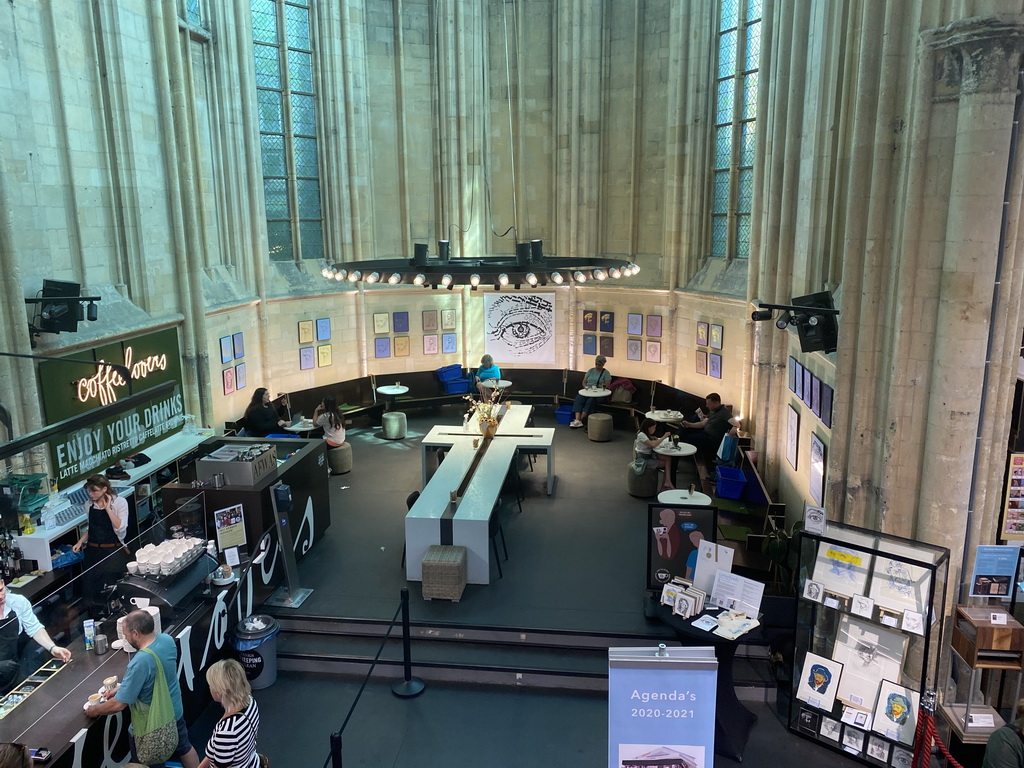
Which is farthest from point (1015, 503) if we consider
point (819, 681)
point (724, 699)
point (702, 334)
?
point (702, 334)

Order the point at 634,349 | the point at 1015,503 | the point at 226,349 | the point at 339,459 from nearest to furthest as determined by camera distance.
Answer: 1. the point at 1015,503
2. the point at 339,459
3. the point at 226,349
4. the point at 634,349

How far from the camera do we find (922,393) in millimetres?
6102

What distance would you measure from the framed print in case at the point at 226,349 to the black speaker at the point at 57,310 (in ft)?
14.3

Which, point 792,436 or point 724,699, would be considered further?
point 792,436

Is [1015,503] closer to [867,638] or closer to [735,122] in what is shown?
[867,638]

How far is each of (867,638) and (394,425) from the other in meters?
9.98

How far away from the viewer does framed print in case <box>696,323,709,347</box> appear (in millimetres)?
14180

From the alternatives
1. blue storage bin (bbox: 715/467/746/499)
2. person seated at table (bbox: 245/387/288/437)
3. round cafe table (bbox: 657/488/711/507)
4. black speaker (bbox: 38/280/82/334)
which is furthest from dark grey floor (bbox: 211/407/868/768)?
black speaker (bbox: 38/280/82/334)

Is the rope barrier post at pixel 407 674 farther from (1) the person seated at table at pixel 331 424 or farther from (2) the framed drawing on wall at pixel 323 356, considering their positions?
(2) the framed drawing on wall at pixel 323 356

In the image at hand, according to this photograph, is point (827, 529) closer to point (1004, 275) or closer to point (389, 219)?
point (1004, 275)

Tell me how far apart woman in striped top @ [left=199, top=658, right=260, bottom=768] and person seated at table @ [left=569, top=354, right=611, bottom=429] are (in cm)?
1082

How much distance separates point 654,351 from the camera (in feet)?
51.3

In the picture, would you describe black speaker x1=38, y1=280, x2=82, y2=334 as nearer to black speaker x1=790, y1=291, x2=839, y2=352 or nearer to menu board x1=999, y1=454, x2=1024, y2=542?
black speaker x1=790, y1=291, x2=839, y2=352

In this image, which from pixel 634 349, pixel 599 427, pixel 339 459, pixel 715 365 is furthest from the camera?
pixel 634 349
